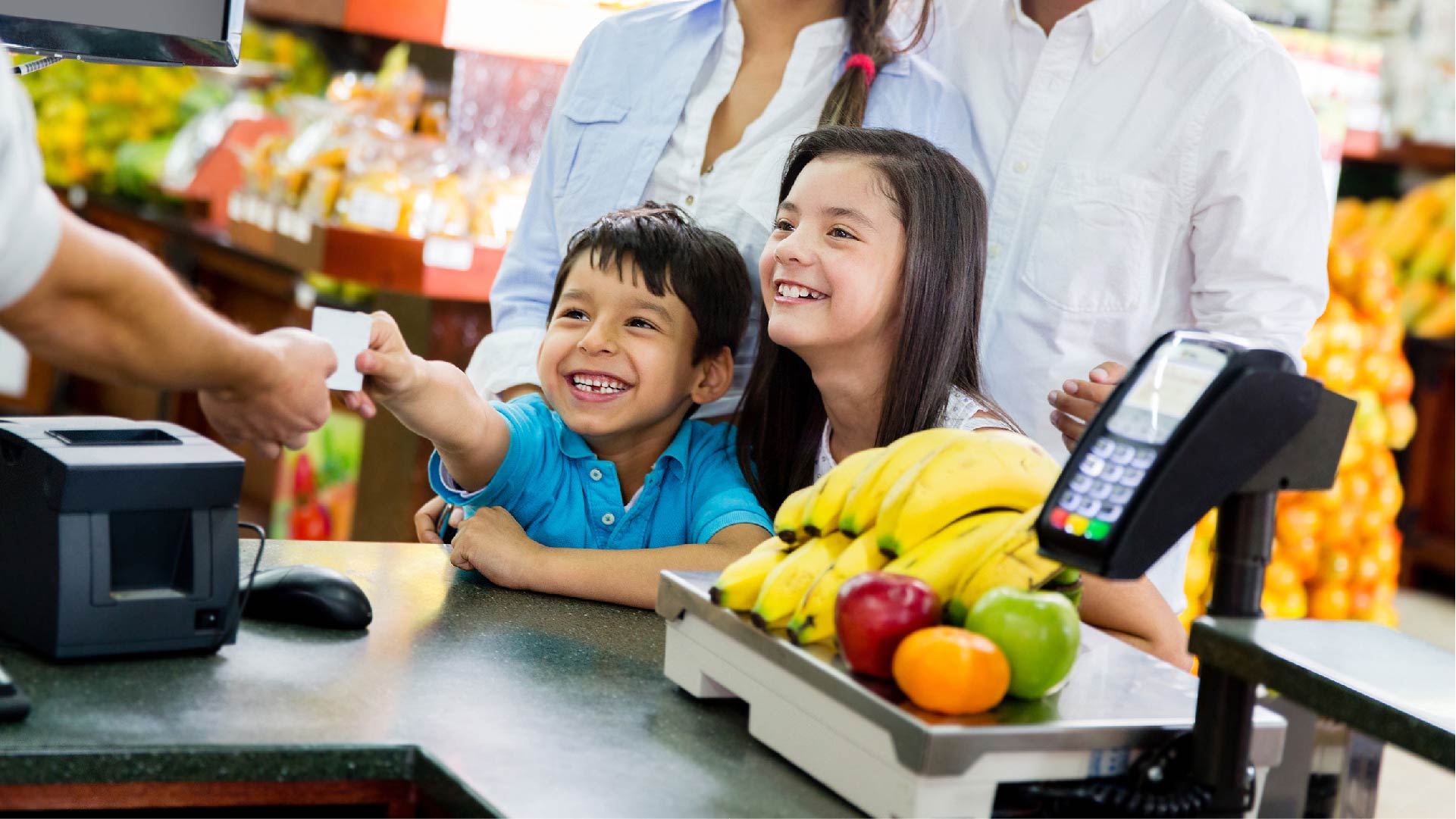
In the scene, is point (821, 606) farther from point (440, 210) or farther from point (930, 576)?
point (440, 210)

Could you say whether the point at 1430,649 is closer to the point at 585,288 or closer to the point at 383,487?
the point at 585,288

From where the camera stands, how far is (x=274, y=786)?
1318mm

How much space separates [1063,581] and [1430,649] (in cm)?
42

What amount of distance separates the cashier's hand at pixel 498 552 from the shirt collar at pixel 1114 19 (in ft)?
3.81

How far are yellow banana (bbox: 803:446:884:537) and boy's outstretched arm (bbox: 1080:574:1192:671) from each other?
56cm

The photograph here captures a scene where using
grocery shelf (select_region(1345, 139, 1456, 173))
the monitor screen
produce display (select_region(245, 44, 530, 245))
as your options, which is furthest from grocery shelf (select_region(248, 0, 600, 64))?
grocery shelf (select_region(1345, 139, 1456, 173))

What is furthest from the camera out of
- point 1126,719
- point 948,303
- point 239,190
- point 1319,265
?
point 239,190

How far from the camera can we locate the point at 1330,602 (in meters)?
4.46

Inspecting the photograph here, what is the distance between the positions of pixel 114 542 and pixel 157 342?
9.6 inches

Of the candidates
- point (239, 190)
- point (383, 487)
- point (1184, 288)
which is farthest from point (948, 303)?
point (239, 190)

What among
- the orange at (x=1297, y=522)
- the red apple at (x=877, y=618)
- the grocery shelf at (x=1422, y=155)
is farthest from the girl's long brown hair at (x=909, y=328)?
the grocery shelf at (x=1422, y=155)

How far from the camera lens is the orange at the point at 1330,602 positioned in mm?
4457

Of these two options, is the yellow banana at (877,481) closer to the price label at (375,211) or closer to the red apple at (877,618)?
the red apple at (877,618)

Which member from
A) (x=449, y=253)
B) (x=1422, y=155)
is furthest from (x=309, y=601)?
(x=1422, y=155)
